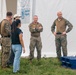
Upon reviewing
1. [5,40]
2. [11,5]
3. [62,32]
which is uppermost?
[11,5]

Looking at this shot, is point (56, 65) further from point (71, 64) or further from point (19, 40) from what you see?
point (19, 40)

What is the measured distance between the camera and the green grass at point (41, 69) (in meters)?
10.4

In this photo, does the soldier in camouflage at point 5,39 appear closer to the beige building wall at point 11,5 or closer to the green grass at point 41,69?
the green grass at point 41,69

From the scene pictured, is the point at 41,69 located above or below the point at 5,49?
below

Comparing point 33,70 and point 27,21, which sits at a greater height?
point 27,21

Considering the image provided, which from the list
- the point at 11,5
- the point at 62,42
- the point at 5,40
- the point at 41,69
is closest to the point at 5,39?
the point at 5,40

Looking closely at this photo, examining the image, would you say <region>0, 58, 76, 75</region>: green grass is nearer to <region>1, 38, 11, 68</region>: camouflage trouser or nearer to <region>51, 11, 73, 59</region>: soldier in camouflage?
<region>1, 38, 11, 68</region>: camouflage trouser

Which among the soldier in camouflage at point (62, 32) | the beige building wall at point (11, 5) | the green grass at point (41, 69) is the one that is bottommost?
the green grass at point (41, 69)

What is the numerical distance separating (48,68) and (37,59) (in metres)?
1.66

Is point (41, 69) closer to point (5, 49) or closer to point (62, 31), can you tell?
point (5, 49)

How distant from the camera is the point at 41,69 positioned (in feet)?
36.5

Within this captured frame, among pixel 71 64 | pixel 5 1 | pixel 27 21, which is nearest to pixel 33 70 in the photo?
pixel 71 64

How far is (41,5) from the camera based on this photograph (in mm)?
14133

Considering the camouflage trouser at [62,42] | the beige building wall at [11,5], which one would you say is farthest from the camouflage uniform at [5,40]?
the beige building wall at [11,5]
